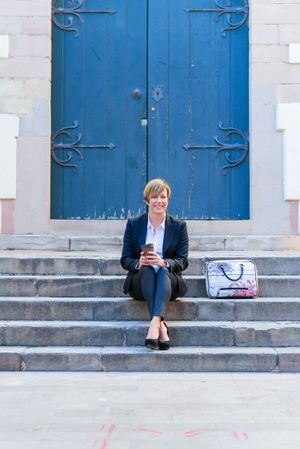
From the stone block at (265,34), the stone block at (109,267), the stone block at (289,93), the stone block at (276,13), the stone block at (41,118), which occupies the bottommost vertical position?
the stone block at (109,267)

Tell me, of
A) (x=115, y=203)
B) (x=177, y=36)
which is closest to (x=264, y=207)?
(x=115, y=203)

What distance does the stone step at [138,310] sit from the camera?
5520mm

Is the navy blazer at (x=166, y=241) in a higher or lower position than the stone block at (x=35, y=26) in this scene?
lower

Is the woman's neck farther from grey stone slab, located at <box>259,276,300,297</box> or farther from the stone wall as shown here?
the stone wall

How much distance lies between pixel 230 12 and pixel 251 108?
1.15 m

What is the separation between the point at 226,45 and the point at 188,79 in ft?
1.89

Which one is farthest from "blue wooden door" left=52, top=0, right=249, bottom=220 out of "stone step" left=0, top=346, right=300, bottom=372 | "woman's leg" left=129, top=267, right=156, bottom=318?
"stone step" left=0, top=346, right=300, bottom=372

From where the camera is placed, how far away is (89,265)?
6.10 meters
